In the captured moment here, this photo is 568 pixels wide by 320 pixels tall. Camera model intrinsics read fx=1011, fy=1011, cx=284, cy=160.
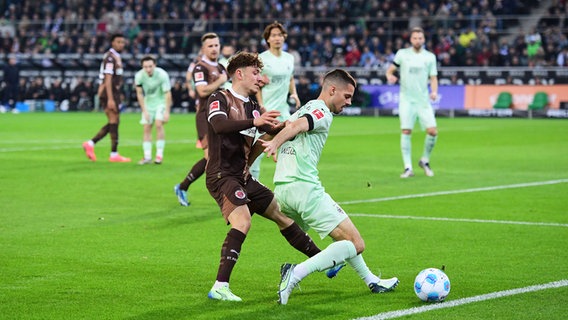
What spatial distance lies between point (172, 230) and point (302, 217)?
13.2 ft

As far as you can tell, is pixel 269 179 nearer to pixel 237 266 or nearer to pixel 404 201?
pixel 404 201

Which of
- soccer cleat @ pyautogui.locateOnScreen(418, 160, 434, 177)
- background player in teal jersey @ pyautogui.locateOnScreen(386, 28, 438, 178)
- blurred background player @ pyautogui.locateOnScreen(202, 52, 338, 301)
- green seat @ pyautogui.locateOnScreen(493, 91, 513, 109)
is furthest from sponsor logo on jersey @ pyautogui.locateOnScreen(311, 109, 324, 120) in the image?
green seat @ pyautogui.locateOnScreen(493, 91, 513, 109)

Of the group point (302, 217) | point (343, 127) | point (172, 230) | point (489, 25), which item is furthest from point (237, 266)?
point (489, 25)

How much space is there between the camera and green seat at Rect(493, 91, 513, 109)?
37562 millimetres

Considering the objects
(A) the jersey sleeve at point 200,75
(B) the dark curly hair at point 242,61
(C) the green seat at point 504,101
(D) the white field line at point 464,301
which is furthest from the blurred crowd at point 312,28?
(B) the dark curly hair at point 242,61

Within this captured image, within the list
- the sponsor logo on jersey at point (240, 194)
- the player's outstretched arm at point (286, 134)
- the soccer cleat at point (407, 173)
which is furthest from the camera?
the soccer cleat at point (407, 173)

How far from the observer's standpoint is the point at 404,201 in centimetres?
1452

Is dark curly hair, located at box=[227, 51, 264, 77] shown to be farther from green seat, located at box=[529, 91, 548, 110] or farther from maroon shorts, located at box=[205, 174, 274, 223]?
green seat, located at box=[529, 91, 548, 110]

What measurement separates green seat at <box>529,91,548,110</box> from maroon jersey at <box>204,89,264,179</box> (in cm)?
3016

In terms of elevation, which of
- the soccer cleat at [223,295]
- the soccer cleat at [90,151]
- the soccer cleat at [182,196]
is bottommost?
the soccer cleat at [90,151]

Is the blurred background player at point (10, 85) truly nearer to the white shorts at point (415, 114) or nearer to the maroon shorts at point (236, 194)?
the white shorts at point (415, 114)

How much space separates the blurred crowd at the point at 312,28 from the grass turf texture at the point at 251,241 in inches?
752

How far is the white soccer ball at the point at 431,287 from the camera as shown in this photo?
7746mm

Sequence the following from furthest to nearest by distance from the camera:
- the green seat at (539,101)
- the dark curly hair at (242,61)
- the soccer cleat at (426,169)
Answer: the green seat at (539,101) < the soccer cleat at (426,169) < the dark curly hair at (242,61)
